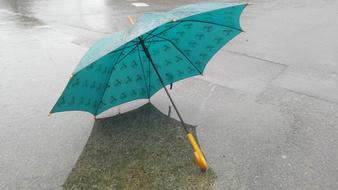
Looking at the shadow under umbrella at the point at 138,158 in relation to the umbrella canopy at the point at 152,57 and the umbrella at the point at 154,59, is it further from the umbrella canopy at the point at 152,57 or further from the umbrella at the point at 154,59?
the umbrella canopy at the point at 152,57

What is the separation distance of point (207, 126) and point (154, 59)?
3.59ft

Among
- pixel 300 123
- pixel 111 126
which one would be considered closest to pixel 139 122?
pixel 111 126

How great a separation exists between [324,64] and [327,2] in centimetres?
793

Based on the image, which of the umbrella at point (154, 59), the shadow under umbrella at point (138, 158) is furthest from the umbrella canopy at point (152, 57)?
the shadow under umbrella at point (138, 158)

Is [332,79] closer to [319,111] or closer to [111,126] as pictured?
[319,111]

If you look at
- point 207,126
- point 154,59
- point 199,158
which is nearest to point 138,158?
point 199,158

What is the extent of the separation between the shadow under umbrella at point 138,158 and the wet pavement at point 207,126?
1 centimetres

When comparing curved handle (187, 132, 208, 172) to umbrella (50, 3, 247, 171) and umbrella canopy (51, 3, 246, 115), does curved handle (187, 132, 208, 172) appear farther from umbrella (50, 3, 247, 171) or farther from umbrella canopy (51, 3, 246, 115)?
umbrella canopy (51, 3, 246, 115)

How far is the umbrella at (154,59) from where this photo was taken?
2.79 metres

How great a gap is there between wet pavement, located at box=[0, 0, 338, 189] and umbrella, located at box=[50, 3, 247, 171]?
1.45 feet

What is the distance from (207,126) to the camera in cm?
380

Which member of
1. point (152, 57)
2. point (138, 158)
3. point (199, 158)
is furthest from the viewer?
point (152, 57)

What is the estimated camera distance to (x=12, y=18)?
10.1 meters

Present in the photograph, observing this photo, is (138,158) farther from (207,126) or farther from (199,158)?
(207,126)
